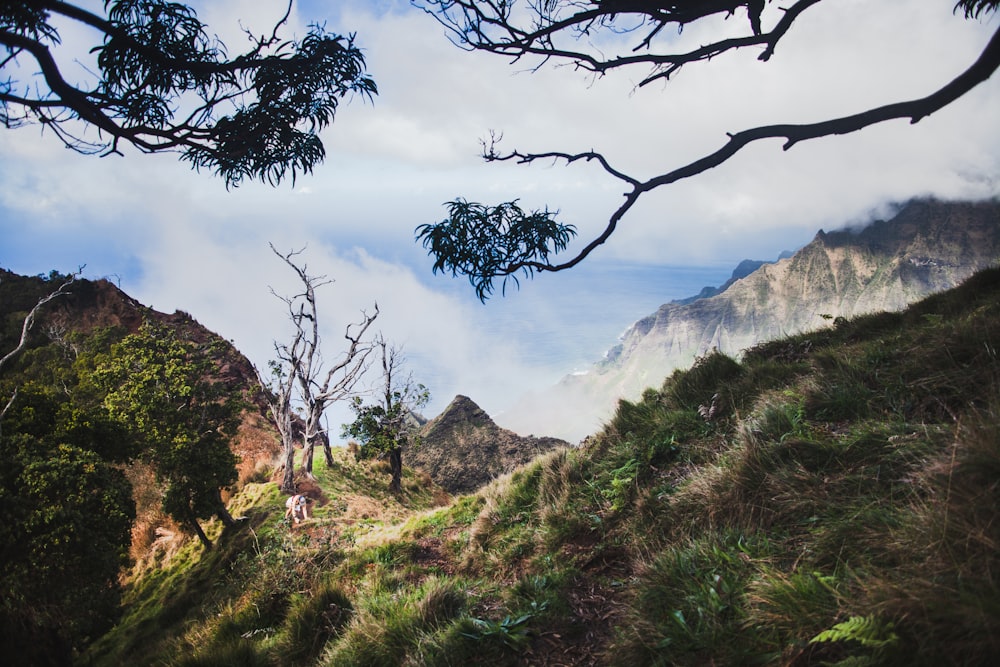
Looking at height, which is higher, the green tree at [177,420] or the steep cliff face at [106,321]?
the steep cliff face at [106,321]

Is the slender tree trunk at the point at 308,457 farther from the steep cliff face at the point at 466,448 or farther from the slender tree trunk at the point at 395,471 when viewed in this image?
the steep cliff face at the point at 466,448

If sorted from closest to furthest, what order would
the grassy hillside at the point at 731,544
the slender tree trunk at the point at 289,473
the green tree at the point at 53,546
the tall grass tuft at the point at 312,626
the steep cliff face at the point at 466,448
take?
the grassy hillside at the point at 731,544 → the tall grass tuft at the point at 312,626 → the green tree at the point at 53,546 → the slender tree trunk at the point at 289,473 → the steep cliff face at the point at 466,448

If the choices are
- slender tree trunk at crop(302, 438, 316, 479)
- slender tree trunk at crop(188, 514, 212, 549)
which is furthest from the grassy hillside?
slender tree trunk at crop(302, 438, 316, 479)

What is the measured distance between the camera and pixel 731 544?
344 centimetres

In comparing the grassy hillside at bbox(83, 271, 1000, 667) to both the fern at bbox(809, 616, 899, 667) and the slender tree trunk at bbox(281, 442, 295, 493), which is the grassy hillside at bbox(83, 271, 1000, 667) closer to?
the fern at bbox(809, 616, 899, 667)

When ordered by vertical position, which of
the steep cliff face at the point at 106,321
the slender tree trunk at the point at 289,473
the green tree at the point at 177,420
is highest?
the steep cliff face at the point at 106,321

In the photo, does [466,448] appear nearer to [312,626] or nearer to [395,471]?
[395,471]

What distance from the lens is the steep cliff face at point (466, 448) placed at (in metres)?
39.3

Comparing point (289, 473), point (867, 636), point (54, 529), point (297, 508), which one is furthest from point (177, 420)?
point (867, 636)

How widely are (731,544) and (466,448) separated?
131 ft

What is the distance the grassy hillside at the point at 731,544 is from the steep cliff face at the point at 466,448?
3130 centimetres

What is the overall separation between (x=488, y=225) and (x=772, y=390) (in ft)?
14.2

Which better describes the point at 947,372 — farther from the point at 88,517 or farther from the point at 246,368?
the point at 246,368

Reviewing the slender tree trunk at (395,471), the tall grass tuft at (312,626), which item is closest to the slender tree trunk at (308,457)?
the slender tree trunk at (395,471)
